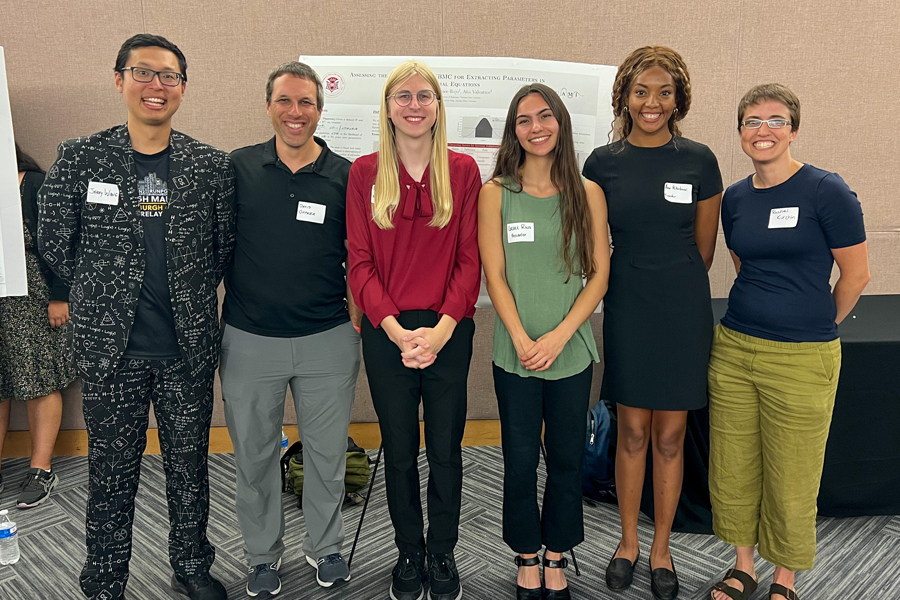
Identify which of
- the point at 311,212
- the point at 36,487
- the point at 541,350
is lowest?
the point at 36,487

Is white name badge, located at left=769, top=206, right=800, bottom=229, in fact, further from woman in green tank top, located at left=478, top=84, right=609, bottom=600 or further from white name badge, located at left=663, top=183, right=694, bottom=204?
woman in green tank top, located at left=478, top=84, right=609, bottom=600

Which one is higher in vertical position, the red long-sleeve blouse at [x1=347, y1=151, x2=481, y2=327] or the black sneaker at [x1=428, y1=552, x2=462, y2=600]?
the red long-sleeve blouse at [x1=347, y1=151, x2=481, y2=327]

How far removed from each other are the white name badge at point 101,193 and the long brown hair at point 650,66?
1.64 metres

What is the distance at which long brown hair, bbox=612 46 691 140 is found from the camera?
6.57 ft

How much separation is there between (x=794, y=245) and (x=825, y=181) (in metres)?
0.21

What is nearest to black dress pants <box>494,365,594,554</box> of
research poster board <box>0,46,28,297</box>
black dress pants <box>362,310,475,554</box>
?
black dress pants <box>362,310,475,554</box>

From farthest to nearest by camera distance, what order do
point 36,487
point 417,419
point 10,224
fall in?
point 36,487, point 10,224, point 417,419

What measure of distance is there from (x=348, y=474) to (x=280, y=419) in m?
0.93

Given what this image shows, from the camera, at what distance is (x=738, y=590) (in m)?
2.14

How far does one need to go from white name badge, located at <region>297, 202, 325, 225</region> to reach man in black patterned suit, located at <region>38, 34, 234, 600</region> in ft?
0.74

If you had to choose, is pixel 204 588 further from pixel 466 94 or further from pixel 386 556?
pixel 466 94

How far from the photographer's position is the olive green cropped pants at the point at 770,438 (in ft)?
6.37

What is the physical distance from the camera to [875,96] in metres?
3.47

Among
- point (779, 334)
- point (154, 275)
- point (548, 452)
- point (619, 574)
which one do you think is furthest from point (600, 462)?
point (154, 275)
